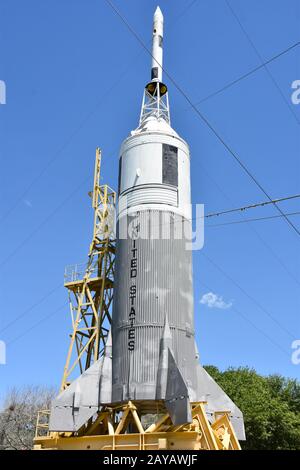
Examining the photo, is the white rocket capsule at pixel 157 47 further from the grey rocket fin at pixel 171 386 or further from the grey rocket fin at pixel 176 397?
the grey rocket fin at pixel 176 397

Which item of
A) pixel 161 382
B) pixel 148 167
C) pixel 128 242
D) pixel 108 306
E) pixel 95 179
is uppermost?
pixel 95 179

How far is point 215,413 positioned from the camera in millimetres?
21859

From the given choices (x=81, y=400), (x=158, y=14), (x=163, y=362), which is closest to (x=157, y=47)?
(x=158, y=14)

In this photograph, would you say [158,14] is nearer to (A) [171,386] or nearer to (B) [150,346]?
(B) [150,346]

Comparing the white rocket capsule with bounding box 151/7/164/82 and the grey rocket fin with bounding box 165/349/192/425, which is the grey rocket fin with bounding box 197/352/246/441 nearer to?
the grey rocket fin with bounding box 165/349/192/425

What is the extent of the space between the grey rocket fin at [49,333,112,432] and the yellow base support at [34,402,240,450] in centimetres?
61

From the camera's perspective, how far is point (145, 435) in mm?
17766

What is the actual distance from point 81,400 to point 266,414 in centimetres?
2147

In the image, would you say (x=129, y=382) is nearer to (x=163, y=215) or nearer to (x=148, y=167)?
(x=163, y=215)

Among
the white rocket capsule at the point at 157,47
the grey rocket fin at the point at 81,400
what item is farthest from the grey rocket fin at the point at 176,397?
the white rocket capsule at the point at 157,47

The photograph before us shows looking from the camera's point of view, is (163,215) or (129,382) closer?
(129,382)
